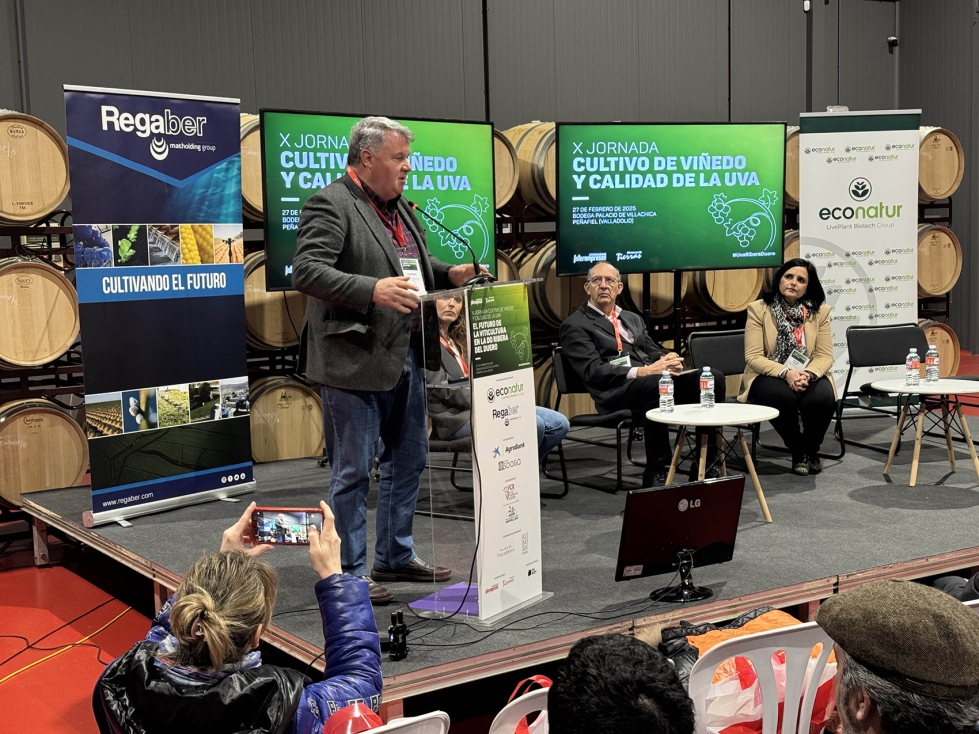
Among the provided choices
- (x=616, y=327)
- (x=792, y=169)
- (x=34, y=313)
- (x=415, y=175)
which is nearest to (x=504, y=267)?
(x=415, y=175)

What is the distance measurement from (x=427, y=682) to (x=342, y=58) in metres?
7.90

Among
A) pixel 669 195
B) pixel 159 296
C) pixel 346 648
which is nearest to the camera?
pixel 346 648

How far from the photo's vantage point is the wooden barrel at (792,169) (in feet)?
27.0

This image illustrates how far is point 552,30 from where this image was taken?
11312mm

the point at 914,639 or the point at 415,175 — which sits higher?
the point at 415,175

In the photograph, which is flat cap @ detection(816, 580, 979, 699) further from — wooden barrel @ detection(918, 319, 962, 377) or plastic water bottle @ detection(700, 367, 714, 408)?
wooden barrel @ detection(918, 319, 962, 377)

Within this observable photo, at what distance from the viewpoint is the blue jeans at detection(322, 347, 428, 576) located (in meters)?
3.75

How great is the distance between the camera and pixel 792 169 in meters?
8.36

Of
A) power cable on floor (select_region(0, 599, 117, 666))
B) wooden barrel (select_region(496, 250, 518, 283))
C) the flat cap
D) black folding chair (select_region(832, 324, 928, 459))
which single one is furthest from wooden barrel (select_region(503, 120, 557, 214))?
the flat cap

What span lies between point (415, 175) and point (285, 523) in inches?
169

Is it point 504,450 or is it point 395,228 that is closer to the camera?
point 504,450

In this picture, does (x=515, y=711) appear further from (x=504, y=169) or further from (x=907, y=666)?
(x=504, y=169)

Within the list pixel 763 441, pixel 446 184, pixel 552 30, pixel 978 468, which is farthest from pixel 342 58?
pixel 978 468

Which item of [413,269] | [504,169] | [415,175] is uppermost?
[504,169]
